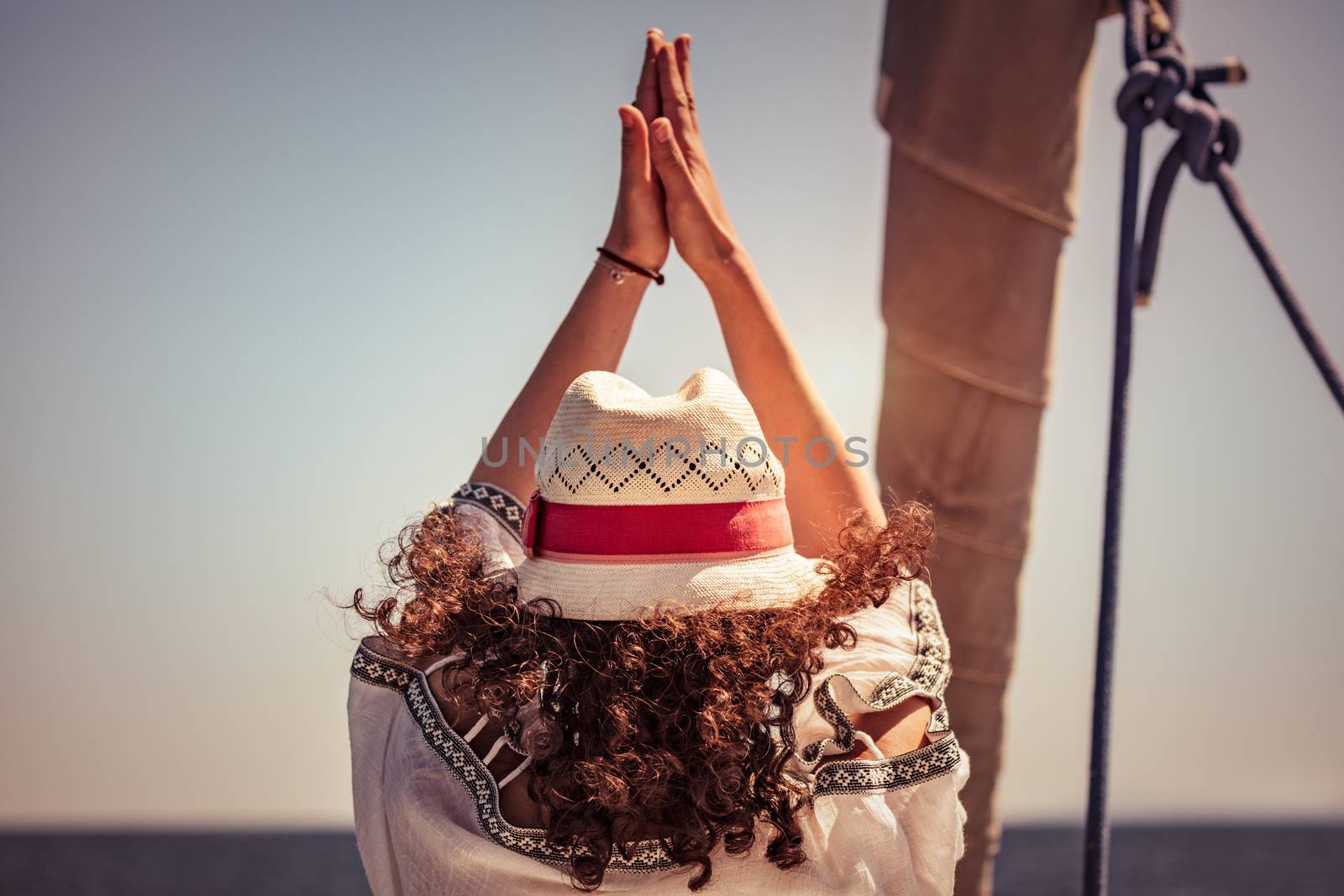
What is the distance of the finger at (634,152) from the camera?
149 cm

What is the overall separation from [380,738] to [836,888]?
0.66 meters

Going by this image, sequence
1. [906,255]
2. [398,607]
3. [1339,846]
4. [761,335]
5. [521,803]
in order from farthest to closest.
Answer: [1339,846] → [906,255] → [761,335] → [398,607] → [521,803]

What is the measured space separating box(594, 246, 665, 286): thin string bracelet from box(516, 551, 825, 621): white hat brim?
0.60 m

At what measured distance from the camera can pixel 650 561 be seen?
3.85 ft

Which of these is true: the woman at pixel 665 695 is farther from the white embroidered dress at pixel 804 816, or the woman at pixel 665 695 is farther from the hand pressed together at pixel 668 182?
the hand pressed together at pixel 668 182

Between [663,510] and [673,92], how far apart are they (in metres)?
0.76

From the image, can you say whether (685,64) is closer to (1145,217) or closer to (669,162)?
(669,162)

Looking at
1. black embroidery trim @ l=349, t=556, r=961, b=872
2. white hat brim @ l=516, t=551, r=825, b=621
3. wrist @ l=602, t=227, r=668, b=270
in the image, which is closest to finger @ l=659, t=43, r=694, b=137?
wrist @ l=602, t=227, r=668, b=270

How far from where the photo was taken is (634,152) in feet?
5.00

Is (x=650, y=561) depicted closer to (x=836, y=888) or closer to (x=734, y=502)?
(x=734, y=502)

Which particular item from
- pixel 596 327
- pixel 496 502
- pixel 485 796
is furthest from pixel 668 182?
pixel 485 796

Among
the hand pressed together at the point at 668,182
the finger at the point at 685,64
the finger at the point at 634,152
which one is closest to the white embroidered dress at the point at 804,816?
the hand pressed together at the point at 668,182

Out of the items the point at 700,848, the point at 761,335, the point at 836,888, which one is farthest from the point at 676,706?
the point at 761,335

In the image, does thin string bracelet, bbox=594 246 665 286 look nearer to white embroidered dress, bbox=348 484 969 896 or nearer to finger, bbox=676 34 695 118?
finger, bbox=676 34 695 118
